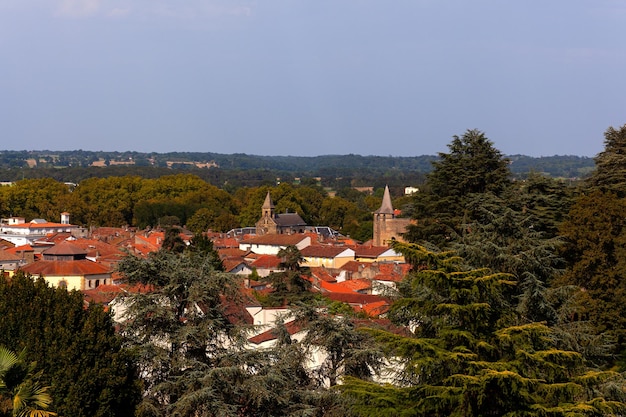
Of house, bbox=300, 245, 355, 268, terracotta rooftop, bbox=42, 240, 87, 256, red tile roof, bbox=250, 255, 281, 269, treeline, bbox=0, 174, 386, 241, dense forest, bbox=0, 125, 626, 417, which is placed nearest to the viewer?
dense forest, bbox=0, 125, 626, 417

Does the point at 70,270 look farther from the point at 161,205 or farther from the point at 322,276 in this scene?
the point at 161,205

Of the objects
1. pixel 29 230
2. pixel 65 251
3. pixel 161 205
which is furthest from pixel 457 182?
pixel 161 205

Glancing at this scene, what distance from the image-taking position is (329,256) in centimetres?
6162

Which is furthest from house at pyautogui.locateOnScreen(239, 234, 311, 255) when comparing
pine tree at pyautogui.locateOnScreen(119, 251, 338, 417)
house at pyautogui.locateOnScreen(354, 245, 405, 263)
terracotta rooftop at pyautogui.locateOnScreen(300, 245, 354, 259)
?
pine tree at pyautogui.locateOnScreen(119, 251, 338, 417)

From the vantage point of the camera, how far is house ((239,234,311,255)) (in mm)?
68625

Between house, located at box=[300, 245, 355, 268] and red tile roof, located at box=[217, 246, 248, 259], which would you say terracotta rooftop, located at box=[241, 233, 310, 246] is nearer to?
red tile roof, located at box=[217, 246, 248, 259]

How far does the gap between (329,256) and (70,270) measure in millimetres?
21635

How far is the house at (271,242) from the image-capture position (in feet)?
225

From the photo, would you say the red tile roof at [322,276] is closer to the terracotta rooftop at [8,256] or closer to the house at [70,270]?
the house at [70,270]

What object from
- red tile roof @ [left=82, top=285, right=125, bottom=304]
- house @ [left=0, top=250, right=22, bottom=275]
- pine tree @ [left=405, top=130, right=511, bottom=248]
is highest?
pine tree @ [left=405, top=130, right=511, bottom=248]

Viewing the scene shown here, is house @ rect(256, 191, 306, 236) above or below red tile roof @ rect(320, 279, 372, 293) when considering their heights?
below

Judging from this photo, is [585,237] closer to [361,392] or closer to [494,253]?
[494,253]

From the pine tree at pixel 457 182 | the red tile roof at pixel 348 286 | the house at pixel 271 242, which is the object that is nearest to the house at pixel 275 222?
the house at pixel 271 242

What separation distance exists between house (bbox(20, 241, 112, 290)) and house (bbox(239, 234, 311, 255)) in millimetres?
23025
